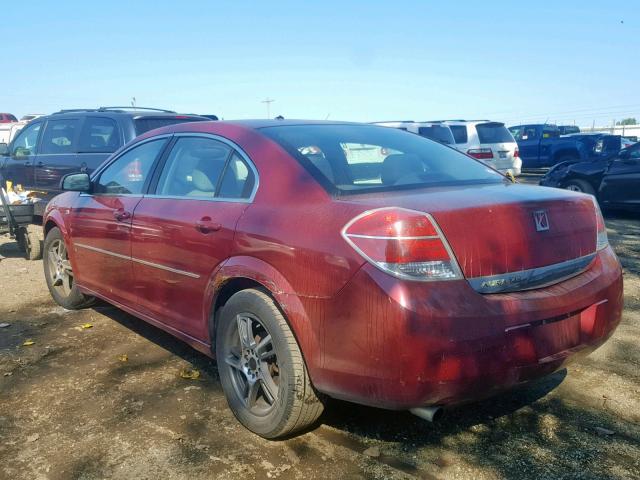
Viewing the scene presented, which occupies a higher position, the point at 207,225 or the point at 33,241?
the point at 207,225

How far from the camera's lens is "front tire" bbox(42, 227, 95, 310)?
537cm

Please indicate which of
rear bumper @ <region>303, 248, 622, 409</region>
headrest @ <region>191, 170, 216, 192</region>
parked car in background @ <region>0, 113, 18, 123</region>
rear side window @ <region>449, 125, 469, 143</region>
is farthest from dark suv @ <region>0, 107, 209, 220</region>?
parked car in background @ <region>0, 113, 18, 123</region>

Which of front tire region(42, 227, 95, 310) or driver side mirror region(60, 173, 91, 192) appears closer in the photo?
driver side mirror region(60, 173, 91, 192)

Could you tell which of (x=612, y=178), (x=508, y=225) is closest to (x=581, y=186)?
(x=612, y=178)

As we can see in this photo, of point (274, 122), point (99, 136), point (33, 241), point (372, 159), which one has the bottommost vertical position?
point (33, 241)

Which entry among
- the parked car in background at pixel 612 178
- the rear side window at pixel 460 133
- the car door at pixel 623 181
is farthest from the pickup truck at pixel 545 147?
the car door at pixel 623 181

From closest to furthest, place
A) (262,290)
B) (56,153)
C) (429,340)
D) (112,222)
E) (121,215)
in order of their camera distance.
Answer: (429,340) → (262,290) → (121,215) → (112,222) → (56,153)

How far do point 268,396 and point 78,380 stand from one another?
1533 millimetres

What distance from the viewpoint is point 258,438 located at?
3.12 metres

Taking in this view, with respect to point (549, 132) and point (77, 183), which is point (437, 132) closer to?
point (549, 132)

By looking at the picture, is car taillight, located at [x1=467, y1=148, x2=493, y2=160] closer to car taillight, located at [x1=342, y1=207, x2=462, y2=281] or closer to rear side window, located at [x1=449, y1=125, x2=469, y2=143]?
rear side window, located at [x1=449, y1=125, x2=469, y2=143]

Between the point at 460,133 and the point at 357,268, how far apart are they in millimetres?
13772

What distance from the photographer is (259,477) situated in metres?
2.76

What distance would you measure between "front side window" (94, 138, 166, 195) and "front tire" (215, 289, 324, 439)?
1.44 metres
